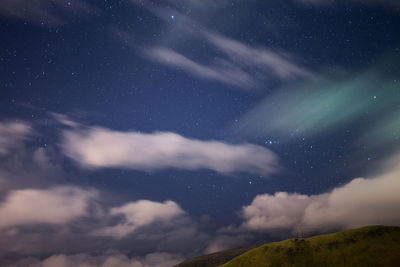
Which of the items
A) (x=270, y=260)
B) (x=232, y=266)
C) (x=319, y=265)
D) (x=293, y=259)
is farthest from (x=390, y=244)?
(x=232, y=266)

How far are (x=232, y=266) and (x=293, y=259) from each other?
43502 mm

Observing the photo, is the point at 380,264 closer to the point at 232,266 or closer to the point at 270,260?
the point at 270,260

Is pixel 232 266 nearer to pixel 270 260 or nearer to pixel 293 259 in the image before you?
pixel 270 260

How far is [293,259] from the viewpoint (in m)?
199

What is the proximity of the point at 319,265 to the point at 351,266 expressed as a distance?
760 inches

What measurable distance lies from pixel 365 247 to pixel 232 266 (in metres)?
92.9

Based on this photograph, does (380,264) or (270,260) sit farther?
(270,260)

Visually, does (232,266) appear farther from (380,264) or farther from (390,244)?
(390,244)

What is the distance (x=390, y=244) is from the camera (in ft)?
648

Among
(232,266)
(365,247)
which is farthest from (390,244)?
(232,266)

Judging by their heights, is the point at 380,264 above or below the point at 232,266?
below

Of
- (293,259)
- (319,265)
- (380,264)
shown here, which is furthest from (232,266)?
(380,264)

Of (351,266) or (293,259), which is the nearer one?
(351,266)

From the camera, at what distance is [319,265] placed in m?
189
